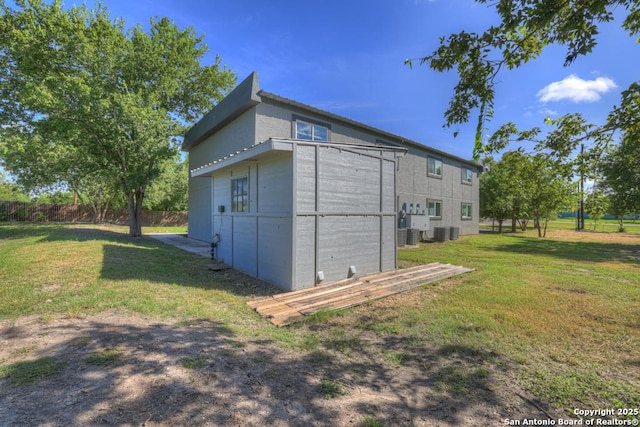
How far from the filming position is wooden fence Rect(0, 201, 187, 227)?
2412cm

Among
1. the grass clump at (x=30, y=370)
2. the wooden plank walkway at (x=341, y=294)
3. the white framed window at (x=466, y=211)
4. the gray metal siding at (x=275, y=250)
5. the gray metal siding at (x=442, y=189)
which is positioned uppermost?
the gray metal siding at (x=442, y=189)

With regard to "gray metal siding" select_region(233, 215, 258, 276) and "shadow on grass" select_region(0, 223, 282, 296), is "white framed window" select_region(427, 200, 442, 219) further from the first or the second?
"shadow on grass" select_region(0, 223, 282, 296)

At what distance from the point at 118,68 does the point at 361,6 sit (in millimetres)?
14138

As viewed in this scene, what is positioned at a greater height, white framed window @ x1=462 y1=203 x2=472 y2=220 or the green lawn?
white framed window @ x1=462 y1=203 x2=472 y2=220

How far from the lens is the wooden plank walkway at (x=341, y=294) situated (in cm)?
476

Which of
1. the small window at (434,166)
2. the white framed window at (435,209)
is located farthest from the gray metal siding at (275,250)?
the small window at (434,166)

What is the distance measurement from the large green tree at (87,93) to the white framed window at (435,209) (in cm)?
1498

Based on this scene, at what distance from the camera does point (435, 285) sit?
649 centimetres

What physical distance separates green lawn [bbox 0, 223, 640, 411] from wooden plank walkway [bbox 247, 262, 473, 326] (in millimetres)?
222

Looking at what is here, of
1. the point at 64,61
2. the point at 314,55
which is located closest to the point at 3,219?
the point at 64,61

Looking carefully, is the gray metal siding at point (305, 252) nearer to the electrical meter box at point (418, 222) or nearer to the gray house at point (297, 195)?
the gray house at point (297, 195)

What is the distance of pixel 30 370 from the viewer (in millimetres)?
2754

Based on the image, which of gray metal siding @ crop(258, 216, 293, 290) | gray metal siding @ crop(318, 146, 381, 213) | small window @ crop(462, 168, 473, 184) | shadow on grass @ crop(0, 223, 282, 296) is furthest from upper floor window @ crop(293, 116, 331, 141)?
small window @ crop(462, 168, 473, 184)

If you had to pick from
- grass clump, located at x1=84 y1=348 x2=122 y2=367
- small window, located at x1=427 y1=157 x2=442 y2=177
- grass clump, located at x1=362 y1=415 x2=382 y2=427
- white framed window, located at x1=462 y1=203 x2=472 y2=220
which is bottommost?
grass clump, located at x1=362 y1=415 x2=382 y2=427
